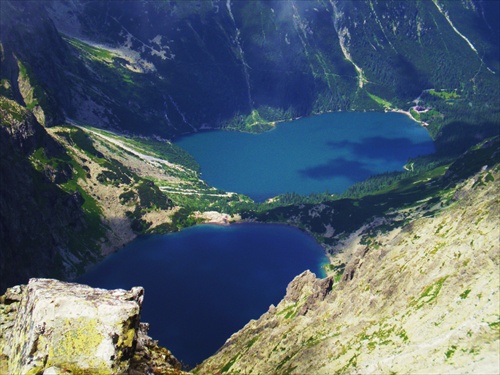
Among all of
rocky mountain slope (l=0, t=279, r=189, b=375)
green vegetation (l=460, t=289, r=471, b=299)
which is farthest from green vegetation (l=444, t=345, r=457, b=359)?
rocky mountain slope (l=0, t=279, r=189, b=375)

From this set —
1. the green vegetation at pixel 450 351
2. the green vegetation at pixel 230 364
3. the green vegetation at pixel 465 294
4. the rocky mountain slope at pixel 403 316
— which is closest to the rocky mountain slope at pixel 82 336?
the rocky mountain slope at pixel 403 316

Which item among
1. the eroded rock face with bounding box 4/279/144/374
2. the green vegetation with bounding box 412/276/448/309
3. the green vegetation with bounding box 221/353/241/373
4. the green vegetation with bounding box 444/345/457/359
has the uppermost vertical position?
the green vegetation with bounding box 221/353/241/373

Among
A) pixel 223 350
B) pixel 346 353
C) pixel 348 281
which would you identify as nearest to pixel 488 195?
pixel 348 281

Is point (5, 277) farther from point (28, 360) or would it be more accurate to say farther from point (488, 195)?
point (28, 360)

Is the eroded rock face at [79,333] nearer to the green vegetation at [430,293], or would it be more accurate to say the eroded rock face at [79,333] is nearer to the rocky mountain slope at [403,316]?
the rocky mountain slope at [403,316]

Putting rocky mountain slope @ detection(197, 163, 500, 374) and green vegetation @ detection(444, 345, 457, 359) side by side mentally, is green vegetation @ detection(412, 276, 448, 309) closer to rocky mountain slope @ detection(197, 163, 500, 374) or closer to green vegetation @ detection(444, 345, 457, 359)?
rocky mountain slope @ detection(197, 163, 500, 374)

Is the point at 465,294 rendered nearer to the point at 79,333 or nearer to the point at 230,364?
the point at 79,333

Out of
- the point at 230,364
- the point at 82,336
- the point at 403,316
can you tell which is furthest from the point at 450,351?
the point at 230,364
